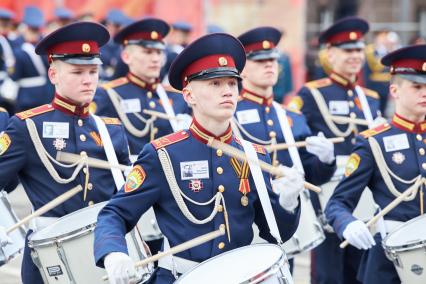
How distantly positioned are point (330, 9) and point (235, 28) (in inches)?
194

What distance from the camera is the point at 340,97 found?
910cm

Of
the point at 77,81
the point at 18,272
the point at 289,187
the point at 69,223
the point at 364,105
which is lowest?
the point at 18,272

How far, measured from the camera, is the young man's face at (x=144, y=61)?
8.94 metres

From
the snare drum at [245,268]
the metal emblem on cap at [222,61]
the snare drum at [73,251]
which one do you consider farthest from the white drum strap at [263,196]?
the snare drum at [73,251]

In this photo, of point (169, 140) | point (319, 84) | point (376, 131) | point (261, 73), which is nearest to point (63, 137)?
point (169, 140)

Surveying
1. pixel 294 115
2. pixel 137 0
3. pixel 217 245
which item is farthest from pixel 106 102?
pixel 137 0

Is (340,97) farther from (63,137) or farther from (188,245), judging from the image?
(188,245)

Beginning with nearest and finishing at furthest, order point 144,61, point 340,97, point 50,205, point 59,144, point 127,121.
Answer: point 50,205 < point 59,144 < point 127,121 < point 144,61 < point 340,97

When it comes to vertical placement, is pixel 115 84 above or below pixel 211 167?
above

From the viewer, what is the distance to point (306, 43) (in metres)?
24.0

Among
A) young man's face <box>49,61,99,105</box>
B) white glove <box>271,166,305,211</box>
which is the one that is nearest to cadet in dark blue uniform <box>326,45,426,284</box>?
white glove <box>271,166,305,211</box>

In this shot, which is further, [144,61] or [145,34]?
[145,34]

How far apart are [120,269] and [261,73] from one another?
3622 millimetres

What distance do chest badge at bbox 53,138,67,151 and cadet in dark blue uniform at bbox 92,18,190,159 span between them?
71.1 inches
